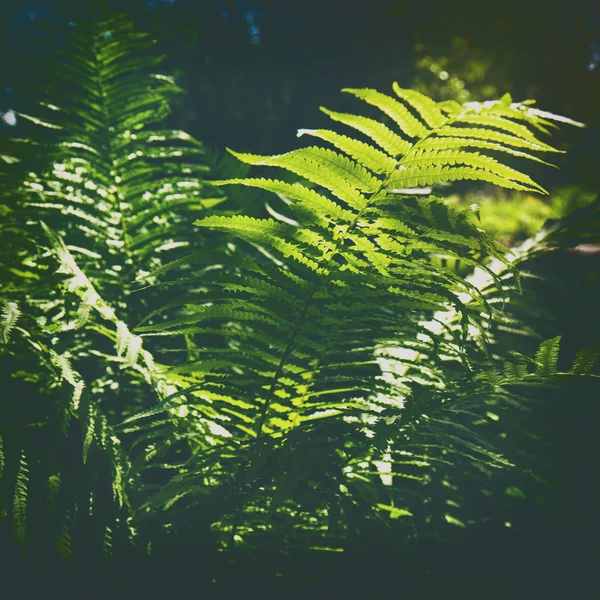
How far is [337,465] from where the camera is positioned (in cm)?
74

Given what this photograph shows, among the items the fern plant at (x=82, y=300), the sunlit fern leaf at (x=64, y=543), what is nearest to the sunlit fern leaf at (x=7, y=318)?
the fern plant at (x=82, y=300)

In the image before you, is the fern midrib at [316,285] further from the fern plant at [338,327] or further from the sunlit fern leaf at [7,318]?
the sunlit fern leaf at [7,318]

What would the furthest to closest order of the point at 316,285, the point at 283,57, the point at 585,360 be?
the point at 283,57, the point at 316,285, the point at 585,360

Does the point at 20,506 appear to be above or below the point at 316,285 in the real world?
below

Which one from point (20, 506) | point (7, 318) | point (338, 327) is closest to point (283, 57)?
point (338, 327)

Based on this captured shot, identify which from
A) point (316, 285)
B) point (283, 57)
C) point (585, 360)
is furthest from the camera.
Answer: point (283, 57)

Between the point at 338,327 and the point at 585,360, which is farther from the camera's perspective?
the point at 338,327

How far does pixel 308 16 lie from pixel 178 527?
2.25 meters

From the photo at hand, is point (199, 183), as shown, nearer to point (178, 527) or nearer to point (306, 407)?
point (306, 407)

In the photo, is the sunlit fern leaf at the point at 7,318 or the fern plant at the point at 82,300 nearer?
the sunlit fern leaf at the point at 7,318

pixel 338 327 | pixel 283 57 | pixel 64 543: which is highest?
pixel 283 57

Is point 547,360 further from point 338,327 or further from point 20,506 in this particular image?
point 20,506

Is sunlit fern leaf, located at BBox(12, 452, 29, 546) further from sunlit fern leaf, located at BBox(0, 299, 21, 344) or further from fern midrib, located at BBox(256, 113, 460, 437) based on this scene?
fern midrib, located at BBox(256, 113, 460, 437)

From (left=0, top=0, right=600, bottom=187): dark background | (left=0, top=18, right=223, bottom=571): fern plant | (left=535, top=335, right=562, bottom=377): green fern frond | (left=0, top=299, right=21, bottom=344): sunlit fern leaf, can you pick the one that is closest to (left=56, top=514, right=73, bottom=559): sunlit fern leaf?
(left=0, top=18, right=223, bottom=571): fern plant
